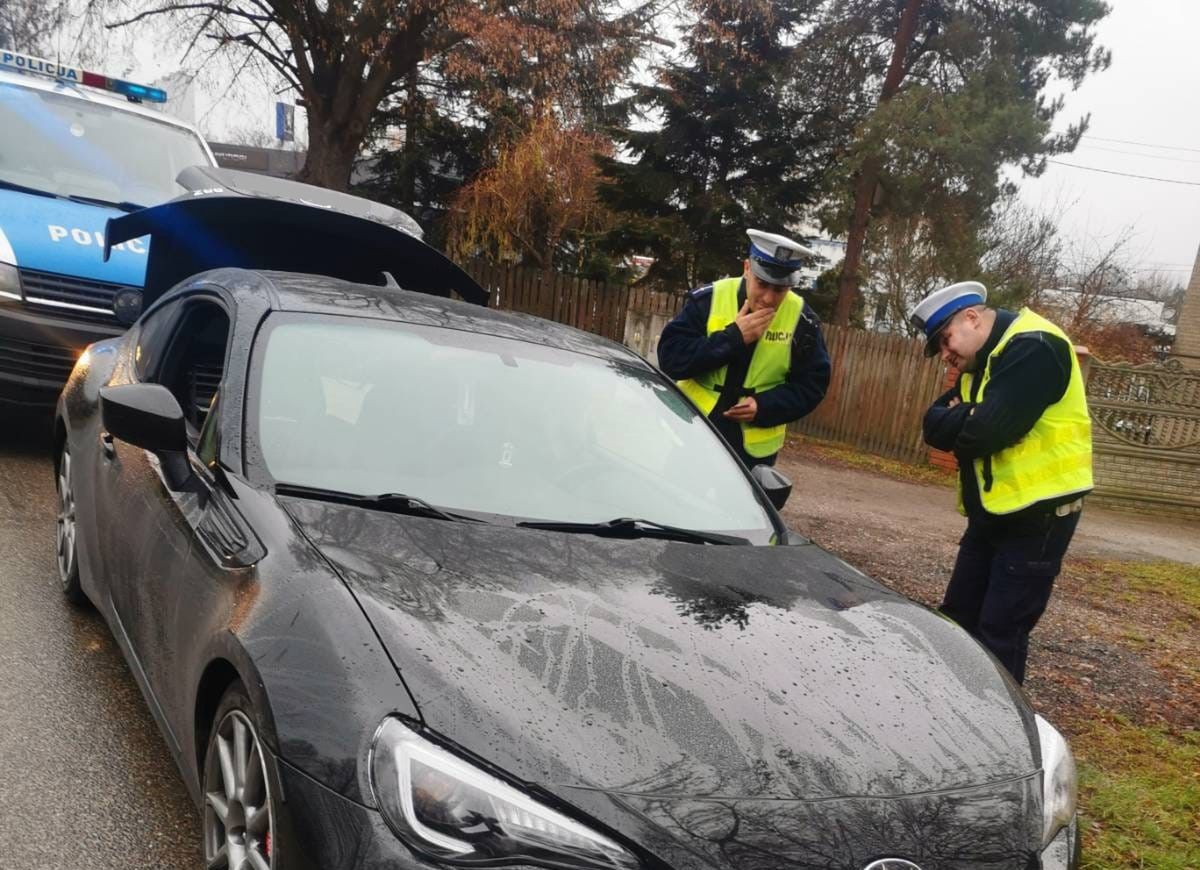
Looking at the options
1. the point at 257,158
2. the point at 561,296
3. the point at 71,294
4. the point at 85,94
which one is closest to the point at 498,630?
the point at 71,294

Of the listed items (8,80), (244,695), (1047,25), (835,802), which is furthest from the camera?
(1047,25)

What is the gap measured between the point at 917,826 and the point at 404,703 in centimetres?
94

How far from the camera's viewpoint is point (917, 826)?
187 centimetres

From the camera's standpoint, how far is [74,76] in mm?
8258

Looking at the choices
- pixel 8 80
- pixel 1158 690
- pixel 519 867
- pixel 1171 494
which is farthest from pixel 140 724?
pixel 1171 494

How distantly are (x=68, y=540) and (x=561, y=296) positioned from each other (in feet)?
43.3

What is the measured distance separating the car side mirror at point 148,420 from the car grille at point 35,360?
10.8ft

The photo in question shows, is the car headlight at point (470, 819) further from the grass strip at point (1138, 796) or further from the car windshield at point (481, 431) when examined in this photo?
the grass strip at point (1138, 796)

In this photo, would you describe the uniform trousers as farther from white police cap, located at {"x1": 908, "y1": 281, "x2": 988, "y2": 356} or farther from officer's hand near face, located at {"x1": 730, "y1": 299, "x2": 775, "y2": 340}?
officer's hand near face, located at {"x1": 730, "y1": 299, "x2": 775, "y2": 340}

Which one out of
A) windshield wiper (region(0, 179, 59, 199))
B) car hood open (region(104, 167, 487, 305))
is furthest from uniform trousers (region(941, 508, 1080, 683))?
windshield wiper (region(0, 179, 59, 199))

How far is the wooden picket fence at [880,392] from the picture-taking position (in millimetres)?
14219

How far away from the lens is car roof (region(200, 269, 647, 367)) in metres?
3.31

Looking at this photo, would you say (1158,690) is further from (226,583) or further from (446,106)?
(446,106)

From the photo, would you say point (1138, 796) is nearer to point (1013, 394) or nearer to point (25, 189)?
point (1013, 394)
